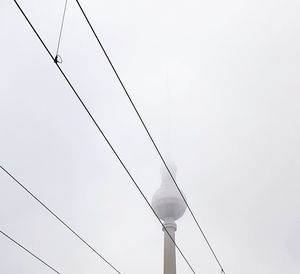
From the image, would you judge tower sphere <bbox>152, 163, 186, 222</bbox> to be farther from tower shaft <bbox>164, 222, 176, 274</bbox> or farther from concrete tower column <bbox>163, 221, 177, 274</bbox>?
tower shaft <bbox>164, 222, 176, 274</bbox>

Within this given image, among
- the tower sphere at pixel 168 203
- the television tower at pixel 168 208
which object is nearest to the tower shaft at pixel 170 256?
the television tower at pixel 168 208

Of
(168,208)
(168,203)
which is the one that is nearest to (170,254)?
(168,208)

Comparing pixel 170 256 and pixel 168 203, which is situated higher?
pixel 168 203

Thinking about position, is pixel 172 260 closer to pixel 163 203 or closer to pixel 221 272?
pixel 163 203

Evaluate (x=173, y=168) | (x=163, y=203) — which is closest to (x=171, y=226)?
(x=163, y=203)

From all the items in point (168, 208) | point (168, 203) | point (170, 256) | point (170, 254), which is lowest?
point (170, 256)

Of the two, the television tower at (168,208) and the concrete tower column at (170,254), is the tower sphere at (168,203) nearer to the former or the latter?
the television tower at (168,208)

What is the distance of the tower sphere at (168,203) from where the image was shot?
460 feet

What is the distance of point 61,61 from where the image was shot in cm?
1080

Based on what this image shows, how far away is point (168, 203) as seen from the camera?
143125 mm

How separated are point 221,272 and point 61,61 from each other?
46.7 ft

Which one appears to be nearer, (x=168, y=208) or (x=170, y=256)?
(x=170, y=256)

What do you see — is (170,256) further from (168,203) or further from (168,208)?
(168,203)

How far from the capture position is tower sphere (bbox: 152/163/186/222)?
460 ft
